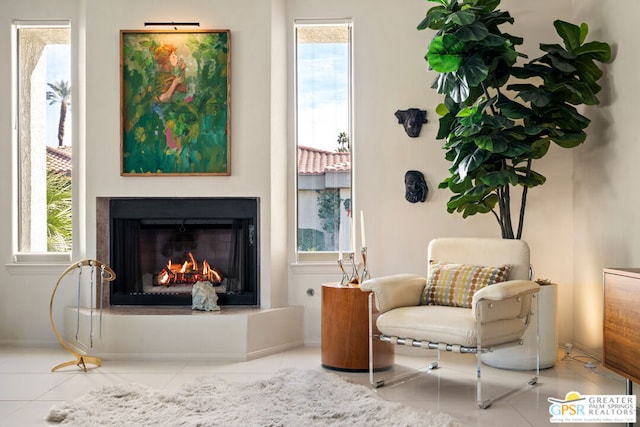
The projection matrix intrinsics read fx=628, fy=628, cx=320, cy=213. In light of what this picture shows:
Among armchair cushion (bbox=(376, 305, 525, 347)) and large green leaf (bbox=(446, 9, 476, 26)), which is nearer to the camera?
armchair cushion (bbox=(376, 305, 525, 347))

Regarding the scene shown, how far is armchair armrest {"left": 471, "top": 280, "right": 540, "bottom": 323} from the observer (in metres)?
3.32

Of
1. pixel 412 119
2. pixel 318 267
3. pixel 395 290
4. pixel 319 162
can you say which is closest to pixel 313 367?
pixel 395 290

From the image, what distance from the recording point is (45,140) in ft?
16.9

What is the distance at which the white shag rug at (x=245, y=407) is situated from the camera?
119 inches

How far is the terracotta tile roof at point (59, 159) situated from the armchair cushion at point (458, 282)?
310 centimetres

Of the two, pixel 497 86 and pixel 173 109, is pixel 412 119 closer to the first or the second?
pixel 497 86

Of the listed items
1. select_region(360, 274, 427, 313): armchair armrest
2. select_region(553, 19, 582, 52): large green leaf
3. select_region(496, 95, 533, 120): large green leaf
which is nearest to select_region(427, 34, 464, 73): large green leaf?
select_region(496, 95, 533, 120): large green leaf

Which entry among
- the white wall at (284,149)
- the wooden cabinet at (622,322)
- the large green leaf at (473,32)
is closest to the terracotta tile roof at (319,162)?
the white wall at (284,149)

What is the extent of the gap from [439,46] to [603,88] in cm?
123

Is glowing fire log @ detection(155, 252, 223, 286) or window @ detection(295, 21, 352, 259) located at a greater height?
window @ detection(295, 21, 352, 259)

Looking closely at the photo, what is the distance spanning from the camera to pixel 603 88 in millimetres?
4336

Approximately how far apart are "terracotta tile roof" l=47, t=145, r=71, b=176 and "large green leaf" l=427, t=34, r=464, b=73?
9.92 feet

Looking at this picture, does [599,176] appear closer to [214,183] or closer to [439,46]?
[439,46]

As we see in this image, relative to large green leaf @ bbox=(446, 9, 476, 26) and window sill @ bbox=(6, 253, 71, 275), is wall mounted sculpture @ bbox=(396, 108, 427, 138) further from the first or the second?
window sill @ bbox=(6, 253, 71, 275)
